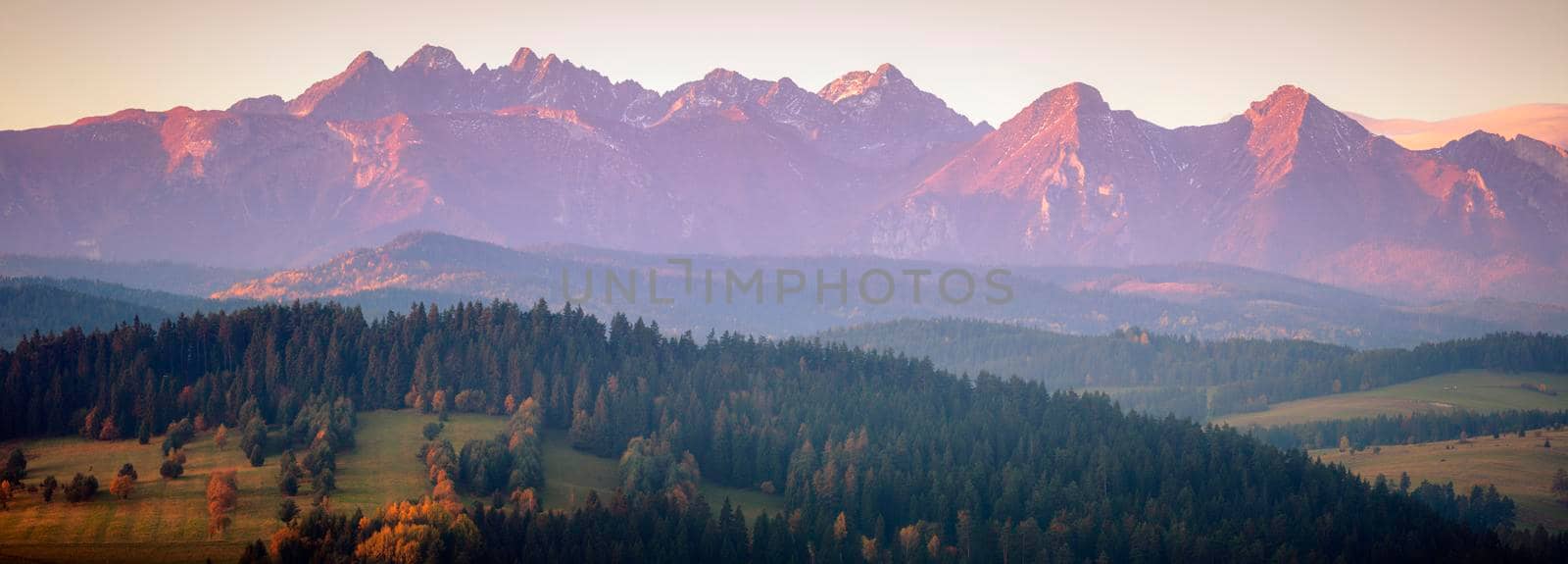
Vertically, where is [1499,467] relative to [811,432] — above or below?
below

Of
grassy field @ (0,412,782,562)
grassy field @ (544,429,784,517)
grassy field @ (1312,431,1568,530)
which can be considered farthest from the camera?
grassy field @ (1312,431,1568,530)

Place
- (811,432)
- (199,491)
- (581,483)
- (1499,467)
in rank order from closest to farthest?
(199,491) < (581,483) < (811,432) < (1499,467)

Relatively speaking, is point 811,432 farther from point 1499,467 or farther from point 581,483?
point 1499,467

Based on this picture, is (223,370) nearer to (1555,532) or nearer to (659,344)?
(659,344)

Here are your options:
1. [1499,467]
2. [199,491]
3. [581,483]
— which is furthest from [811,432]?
[1499,467]

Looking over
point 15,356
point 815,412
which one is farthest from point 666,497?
point 15,356

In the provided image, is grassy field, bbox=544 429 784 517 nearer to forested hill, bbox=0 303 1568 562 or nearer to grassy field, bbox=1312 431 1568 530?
forested hill, bbox=0 303 1568 562

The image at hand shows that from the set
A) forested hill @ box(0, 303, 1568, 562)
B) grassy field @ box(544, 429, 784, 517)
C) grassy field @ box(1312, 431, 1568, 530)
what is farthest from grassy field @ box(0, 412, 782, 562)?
grassy field @ box(1312, 431, 1568, 530)
